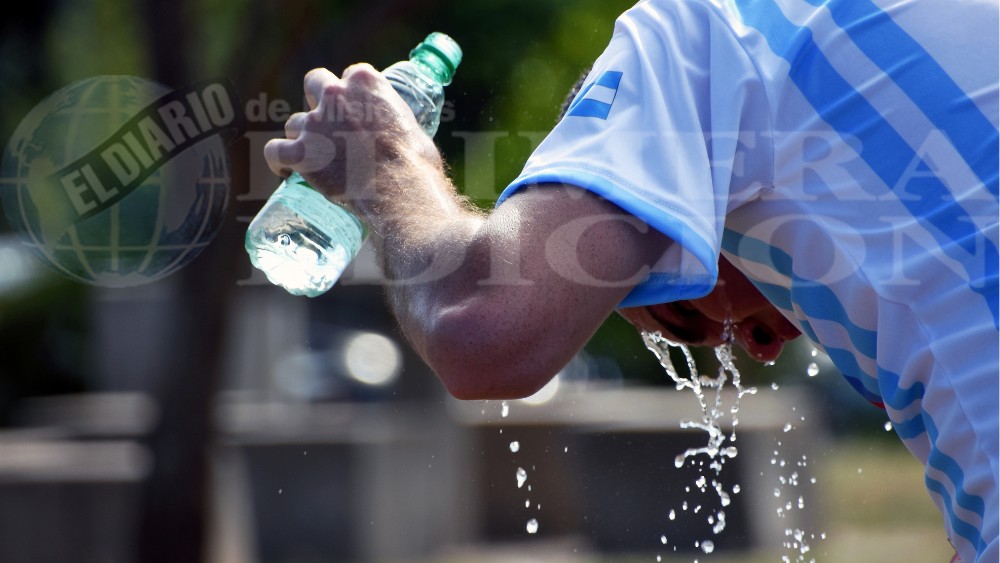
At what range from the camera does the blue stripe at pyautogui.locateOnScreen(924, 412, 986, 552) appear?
5.14ft

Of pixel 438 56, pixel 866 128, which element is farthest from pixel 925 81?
pixel 438 56

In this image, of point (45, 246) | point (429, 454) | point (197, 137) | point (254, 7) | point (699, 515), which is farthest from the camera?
point (429, 454)

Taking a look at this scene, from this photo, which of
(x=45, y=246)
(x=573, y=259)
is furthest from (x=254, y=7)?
(x=573, y=259)

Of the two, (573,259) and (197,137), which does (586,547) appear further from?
(573,259)

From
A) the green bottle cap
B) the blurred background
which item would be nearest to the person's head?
the green bottle cap

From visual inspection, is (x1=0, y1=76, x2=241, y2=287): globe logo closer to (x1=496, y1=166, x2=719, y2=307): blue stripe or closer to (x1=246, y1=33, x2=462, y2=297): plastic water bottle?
(x1=246, y1=33, x2=462, y2=297): plastic water bottle

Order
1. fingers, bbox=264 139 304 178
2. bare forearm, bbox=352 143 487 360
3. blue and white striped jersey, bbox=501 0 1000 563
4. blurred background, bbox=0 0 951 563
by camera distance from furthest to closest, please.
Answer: blurred background, bbox=0 0 951 563
fingers, bbox=264 139 304 178
bare forearm, bbox=352 143 487 360
blue and white striped jersey, bbox=501 0 1000 563

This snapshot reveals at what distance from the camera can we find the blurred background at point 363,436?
6.40 meters

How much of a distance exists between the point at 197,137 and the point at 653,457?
395 cm

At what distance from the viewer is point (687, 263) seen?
5.24ft

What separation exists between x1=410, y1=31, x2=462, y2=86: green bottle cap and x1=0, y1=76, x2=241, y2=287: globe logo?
10.2ft

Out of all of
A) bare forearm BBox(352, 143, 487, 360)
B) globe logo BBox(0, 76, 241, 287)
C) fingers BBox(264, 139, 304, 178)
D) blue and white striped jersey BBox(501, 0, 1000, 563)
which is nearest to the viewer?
blue and white striped jersey BBox(501, 0, 1000, 563)

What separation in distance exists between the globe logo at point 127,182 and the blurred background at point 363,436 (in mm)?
192

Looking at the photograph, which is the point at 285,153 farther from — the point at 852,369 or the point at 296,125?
the point at 852,369
